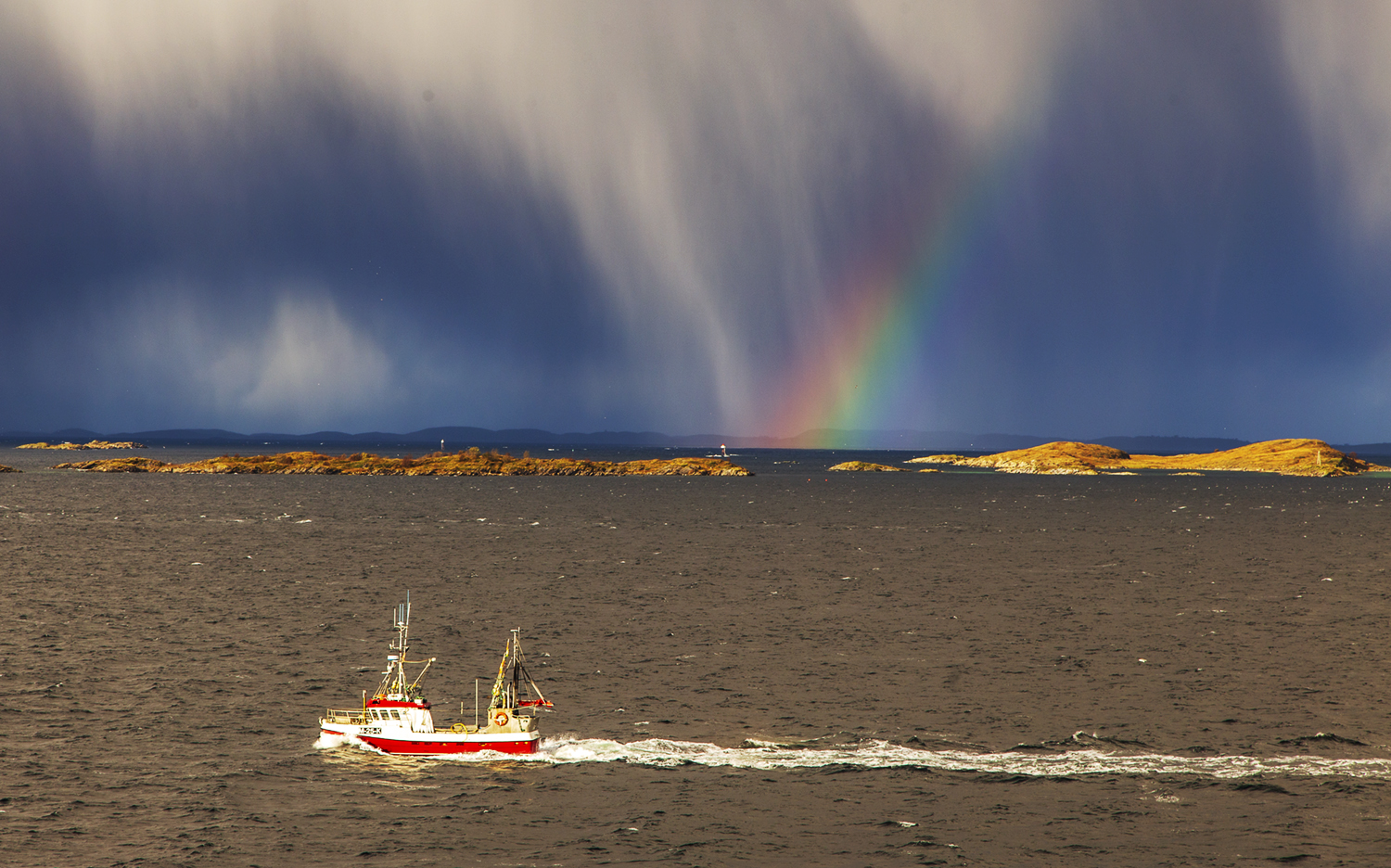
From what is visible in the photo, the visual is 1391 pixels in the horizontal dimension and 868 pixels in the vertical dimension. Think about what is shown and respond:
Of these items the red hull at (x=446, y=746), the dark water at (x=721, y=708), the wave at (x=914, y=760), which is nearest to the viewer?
the dark water at (x=721, y=708)

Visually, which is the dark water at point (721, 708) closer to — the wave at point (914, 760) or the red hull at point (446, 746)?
the wave at point (914, 760)

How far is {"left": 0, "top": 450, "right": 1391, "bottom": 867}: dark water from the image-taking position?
93.1ft

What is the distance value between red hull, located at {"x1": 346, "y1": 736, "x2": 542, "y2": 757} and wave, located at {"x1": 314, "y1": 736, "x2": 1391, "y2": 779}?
0.18m

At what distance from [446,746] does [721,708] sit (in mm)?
10731

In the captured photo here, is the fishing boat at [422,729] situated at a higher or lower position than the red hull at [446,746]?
higher

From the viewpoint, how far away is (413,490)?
198000 millimetres

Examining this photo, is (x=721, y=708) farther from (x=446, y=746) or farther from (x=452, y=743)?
(x=446, y=746)

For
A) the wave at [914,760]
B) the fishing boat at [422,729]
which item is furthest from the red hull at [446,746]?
the wave at [914,760]

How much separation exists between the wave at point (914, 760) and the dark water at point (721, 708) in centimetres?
14

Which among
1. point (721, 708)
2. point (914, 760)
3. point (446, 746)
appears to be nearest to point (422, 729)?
point (446, 746)

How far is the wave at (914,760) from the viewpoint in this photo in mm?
33875

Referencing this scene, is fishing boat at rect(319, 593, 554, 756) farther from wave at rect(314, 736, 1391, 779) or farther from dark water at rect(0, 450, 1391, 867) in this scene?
dark water at rect(0, 450, 1391, 867)

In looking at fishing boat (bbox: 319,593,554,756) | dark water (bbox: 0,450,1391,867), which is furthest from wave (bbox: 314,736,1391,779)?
fishing boat (bbox: 319,593,554,756)

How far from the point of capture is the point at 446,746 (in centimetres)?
3547
